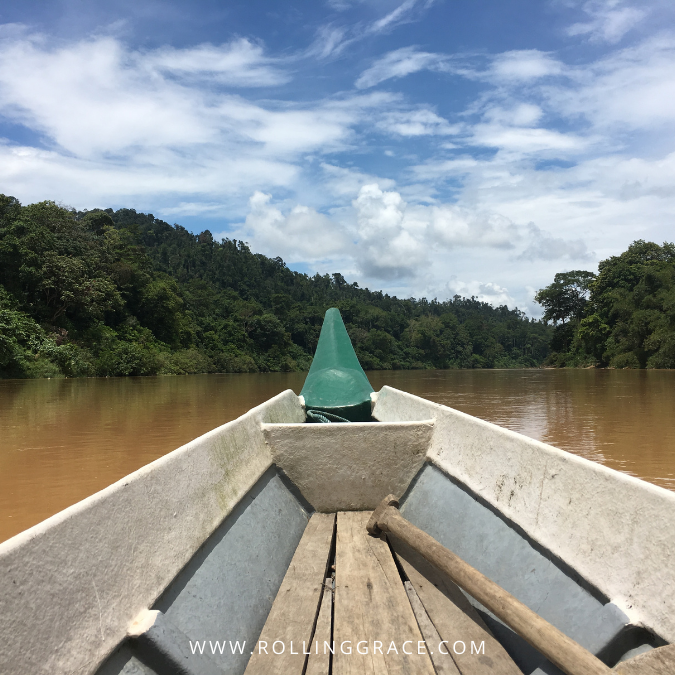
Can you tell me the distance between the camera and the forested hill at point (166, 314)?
80.9 feet

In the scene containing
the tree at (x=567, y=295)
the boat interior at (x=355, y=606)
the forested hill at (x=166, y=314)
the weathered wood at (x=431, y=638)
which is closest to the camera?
the boat interior at (x=355, y=606)

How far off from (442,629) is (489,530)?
56cm

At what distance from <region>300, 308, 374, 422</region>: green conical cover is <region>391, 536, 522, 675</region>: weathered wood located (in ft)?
11.2

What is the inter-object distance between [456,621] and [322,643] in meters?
0.53

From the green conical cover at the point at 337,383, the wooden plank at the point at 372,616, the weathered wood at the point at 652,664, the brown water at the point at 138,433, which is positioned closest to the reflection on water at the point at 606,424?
the brown water at the point at 138,433

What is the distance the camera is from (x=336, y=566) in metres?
2.41

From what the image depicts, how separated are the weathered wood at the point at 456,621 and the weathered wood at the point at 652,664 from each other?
19.8 inches

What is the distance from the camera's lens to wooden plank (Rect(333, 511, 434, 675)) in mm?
1670

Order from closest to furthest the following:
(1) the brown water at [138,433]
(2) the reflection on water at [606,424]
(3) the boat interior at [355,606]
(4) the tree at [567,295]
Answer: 1. (3) the boat interior at [355,606]
2. (1) the brown water at [138,433]
3. (2) the reflection on water at [606,424]
4. (4) the tree at [567,295]

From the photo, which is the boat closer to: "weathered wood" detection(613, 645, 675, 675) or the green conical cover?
"weathered wood" detection(613, 645, 675, 675)

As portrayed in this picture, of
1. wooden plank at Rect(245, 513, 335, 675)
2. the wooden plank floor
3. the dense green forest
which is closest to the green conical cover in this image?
wooden plank at Rect(245, 513, 335, 675)

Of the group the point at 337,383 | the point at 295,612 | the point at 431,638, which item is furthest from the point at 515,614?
the point at 337,383

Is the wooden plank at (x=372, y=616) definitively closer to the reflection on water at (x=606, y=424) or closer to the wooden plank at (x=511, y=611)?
the wooden plank at (x=511, y=611)

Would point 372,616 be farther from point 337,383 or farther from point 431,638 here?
point 337,383
